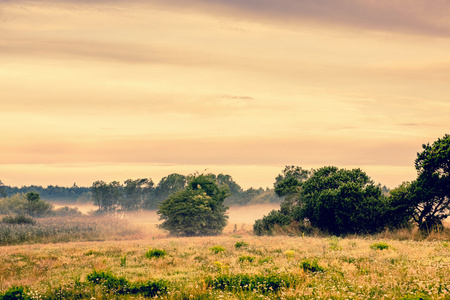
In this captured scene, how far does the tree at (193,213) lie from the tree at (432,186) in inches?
1068

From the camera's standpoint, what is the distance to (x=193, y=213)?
52.6m

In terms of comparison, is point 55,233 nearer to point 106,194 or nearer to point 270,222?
point 270,222

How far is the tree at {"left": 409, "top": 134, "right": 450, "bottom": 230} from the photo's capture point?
33.4m

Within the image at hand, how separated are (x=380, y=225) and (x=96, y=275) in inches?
1166

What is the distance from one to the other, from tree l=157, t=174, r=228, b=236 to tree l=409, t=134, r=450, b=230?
27.1m

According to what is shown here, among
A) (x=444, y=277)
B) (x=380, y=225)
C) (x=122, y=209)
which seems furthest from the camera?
(x=122, y=209)

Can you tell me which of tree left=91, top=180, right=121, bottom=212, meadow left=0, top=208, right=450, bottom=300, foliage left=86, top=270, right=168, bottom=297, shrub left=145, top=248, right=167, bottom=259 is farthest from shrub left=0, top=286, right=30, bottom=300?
tree left=91, top=180, right=121, bottom=212

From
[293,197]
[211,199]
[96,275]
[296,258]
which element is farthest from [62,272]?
[211,199]

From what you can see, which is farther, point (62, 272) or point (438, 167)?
point (438, 167)

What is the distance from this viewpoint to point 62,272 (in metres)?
18.1

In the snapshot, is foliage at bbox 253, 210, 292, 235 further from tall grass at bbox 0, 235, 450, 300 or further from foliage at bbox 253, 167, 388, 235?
tall grass at bbox 0, 235, 450, 300

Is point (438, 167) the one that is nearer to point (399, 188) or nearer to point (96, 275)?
point (399, 188)

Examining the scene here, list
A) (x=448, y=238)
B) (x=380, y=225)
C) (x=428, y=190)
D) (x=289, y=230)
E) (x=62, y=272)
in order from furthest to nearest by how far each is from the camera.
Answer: (x=289, y=230) < (x=380, y=225) < (x=428, y=190) < (x=448, y=238) < (x=62, y=272)

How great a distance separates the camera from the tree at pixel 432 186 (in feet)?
109
